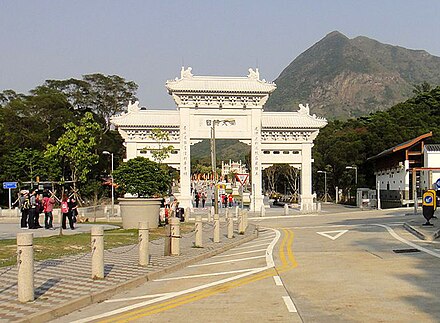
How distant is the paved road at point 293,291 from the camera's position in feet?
30.8

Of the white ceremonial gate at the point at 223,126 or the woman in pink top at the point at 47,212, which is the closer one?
the woman in pink top at the point at 47,212

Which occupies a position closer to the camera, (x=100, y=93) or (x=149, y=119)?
(x=149, y=119)

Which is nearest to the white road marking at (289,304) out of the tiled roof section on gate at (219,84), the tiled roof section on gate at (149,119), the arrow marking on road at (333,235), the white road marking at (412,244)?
the white road marking at (412,244)

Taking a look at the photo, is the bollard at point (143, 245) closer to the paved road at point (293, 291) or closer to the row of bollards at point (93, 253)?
the row of bollards at point (93, 253)

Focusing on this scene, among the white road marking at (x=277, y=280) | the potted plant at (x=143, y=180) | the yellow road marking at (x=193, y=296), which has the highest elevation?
the potted plant at (x=143, y=180)

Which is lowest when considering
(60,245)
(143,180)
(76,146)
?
(60,245)

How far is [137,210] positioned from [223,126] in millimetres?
36931

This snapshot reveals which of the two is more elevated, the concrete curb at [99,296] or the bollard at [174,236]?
the bollard at [174,236]

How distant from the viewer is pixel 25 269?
33.6 ft

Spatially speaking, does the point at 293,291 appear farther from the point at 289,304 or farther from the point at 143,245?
the point at 143,245

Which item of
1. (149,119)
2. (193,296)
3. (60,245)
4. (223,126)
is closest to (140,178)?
(60,245)

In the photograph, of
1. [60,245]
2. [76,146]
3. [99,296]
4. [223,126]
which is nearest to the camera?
[99,296]

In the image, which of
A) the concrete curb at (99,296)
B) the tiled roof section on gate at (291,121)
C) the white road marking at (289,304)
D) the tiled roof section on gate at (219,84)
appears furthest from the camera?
the tiled roof section on gate at (291,121)

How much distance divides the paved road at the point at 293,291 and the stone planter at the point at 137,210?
1015 centimetres
